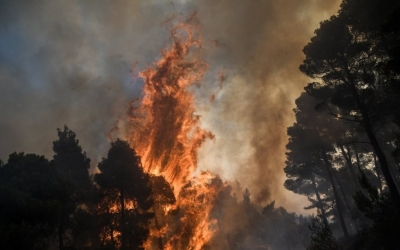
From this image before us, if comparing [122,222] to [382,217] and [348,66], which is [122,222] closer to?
[382,217]

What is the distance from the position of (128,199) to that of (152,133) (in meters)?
8.81

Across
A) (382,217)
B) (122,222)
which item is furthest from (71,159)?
(382,217)

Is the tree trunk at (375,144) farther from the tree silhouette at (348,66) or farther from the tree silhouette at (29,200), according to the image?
the tree silhouette at (29,200)

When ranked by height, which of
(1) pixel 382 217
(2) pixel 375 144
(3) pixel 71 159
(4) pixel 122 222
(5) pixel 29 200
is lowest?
(1) pixel 382 217

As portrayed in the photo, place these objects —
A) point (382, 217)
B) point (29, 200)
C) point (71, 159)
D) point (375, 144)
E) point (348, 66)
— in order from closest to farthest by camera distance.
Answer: point (382, 217) < point (29, 200) < point (375, 144) < point (348, 66) < point (71, 159)

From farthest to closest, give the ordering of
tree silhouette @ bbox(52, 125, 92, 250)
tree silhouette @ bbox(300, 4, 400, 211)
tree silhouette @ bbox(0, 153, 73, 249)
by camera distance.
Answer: tree silhouette @ bbox(52, 125, 92, 250) → tree silhouette @ bbox(300, 4, 400, 211) → tree silhouette @ bbox(0, 153, 73, 249)

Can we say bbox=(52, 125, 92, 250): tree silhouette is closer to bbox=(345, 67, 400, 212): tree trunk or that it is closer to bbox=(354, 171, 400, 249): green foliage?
bbox=(354, 171, 400, 249): green foliage

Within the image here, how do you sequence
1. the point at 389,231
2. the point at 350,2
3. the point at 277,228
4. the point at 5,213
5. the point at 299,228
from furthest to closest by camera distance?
1. the point at 277,228
2. the point at 299,228
3. the point at 350,2
4. the point at 5,213
5. the point at 389,231

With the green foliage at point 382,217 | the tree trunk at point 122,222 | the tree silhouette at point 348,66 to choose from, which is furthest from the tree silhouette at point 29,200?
the tree silhouette at point 348,66

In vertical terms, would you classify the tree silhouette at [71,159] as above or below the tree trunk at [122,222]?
above

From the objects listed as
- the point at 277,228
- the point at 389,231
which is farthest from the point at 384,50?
the point at 277,228

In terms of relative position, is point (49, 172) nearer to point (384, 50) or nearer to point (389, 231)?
point (389, 231)

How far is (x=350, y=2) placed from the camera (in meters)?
24.6

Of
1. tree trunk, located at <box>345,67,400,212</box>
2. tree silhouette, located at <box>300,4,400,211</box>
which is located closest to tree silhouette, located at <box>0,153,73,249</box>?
tree silhouette, located at <box>300,4,400,211</box>
